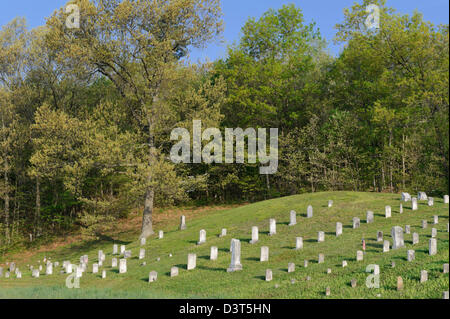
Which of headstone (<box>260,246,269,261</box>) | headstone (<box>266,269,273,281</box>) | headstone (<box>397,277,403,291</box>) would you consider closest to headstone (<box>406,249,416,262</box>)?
headstone (<box>397,277,403,291</box>)

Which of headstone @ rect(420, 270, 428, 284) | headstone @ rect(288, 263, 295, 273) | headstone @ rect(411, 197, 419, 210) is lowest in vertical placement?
headstone @ rect(288, 263, 295, 273)

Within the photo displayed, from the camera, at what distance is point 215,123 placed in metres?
35.2

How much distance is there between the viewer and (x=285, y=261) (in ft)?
57.2

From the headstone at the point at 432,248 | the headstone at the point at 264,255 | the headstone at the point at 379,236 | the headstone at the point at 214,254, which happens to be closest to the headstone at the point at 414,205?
the headstone at the point at 379,236

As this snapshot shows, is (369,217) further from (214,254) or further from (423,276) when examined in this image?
(423,276)

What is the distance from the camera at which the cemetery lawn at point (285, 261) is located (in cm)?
1325

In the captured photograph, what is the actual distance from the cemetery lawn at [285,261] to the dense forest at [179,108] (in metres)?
6.97

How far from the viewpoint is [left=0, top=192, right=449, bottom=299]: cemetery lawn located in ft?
43.5

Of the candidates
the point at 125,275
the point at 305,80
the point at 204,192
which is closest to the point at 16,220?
the point at 204,192

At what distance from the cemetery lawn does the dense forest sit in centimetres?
697

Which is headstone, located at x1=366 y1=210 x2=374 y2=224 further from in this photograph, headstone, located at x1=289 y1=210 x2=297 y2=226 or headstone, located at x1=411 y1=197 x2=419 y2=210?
headstone, located at x1=289 y1=210 x2=297 y2=226

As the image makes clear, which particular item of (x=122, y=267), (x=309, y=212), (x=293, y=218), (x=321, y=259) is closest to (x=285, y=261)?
(x=321, y=259)

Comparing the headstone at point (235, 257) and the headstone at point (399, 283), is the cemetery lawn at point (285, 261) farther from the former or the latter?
the headstone at point (235, 257)

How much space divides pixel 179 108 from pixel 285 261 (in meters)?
21.6
